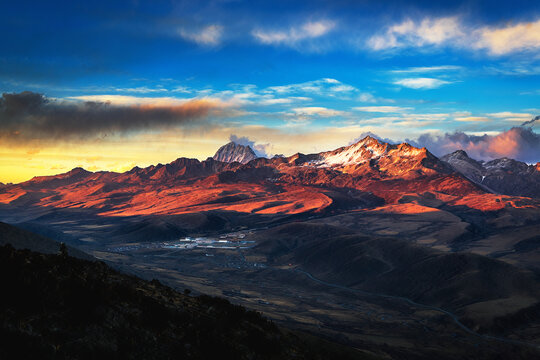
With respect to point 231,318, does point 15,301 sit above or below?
above

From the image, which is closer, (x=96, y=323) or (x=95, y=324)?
(x=95, y=324)

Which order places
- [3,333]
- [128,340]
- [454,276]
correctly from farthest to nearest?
[454,276], [128,340], [3,333]

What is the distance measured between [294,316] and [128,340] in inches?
4609

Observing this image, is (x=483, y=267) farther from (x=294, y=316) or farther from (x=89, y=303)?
(x=89, y=303)

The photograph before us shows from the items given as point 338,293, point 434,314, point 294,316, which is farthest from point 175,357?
point 338,293

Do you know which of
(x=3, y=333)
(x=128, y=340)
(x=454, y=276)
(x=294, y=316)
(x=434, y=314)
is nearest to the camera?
(x=3, y=333)

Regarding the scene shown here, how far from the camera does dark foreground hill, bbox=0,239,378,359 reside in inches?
886

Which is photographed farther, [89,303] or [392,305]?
[392,305]

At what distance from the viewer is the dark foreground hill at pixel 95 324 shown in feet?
73.8

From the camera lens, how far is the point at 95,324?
2580 cm

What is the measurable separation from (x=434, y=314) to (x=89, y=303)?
492ft

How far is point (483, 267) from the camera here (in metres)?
193

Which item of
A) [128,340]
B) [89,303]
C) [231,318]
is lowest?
[231,318]

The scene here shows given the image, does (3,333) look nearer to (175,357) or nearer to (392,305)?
(175,357)
